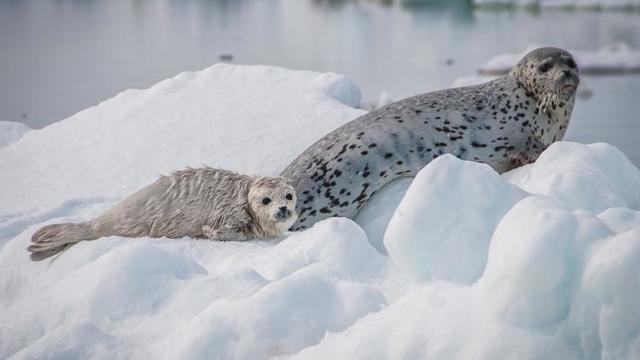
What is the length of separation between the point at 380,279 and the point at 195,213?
1206mm

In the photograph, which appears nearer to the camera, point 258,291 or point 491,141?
point 258,291

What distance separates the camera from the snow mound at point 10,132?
24.7 feet

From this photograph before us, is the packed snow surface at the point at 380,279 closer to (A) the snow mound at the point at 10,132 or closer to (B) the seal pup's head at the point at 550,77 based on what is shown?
(B) the seal pup's head at the point at 550,77

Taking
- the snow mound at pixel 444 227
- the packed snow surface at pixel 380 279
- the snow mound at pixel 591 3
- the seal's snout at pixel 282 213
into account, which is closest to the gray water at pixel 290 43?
the snow mound at pixel 591 3

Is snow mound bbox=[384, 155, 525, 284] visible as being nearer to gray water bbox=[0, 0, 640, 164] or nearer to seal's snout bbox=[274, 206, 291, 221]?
seal's snout bbox=[274, 206, 291, 221]

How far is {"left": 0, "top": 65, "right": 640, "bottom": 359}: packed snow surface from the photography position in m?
2.96

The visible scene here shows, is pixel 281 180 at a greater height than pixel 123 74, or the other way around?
pixel 281 180

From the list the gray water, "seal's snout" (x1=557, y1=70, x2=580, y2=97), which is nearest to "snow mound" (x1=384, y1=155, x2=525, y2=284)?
"seal's snout" (x1=557, y1=70, x2=580, y2=97)

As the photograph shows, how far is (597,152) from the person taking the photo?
189 inches

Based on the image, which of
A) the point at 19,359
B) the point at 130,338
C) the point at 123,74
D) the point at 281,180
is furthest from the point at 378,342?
the point at 123,74

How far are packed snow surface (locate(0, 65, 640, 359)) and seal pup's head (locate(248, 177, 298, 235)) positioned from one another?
0.10m

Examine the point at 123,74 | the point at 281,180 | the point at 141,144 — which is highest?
the point at 281,180

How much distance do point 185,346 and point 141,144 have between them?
309cm

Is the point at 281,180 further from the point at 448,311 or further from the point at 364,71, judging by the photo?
the point at 364,71
